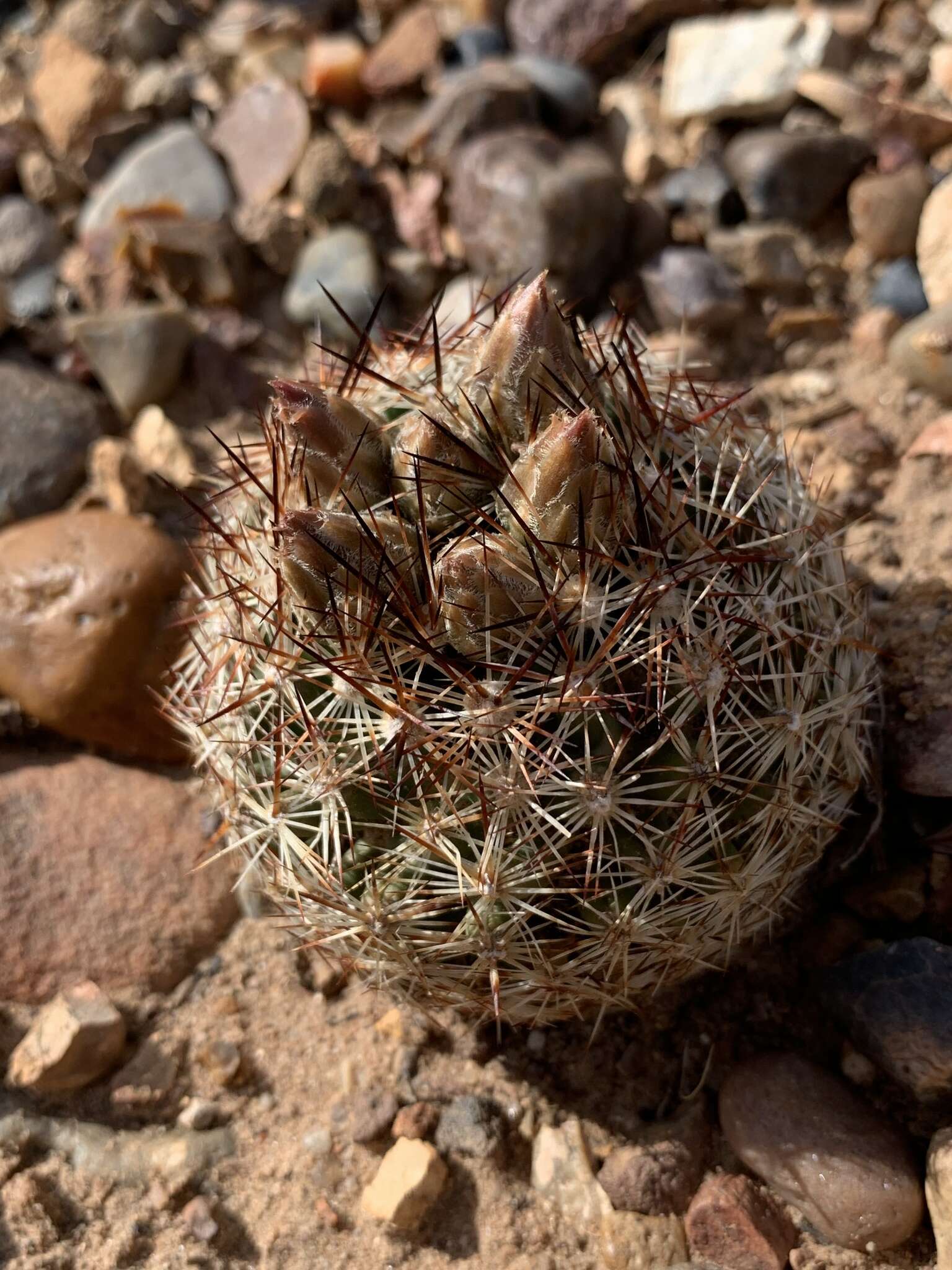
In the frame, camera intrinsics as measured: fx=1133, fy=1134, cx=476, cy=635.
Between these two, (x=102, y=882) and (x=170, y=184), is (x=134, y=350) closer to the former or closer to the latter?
(x=170, y=184)

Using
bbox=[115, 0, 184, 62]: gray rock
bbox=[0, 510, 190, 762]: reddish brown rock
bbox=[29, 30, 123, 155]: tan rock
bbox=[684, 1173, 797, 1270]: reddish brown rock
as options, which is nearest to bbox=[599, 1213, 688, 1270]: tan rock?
bbox=[684, 1173, 797, 1270]: reddish brown rock

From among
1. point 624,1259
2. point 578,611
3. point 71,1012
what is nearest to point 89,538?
point 71,1012

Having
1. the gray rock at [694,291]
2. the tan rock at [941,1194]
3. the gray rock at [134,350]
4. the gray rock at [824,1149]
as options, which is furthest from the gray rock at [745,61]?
the tan rock at [941,1194]

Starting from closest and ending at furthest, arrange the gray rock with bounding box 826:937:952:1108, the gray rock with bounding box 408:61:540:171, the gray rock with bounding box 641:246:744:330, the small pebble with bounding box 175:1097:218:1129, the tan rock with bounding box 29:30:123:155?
the gray rock with bounding box 826:937:952:1108
the small pebble with bounding box 175:1097:218:1129
the gray rock with bounding box 641:246:744:330
the gray rock with bounding box 408:61:540:171
the tan rock with bounding box 29:30:123:155

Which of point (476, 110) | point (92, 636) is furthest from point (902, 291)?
point (92, 636)

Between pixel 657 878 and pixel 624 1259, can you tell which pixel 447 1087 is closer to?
pixel 624 1259

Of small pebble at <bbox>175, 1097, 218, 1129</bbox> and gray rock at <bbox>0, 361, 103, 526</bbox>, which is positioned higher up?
gray rock at <bbox>0, 361, 103, 526</bbox>

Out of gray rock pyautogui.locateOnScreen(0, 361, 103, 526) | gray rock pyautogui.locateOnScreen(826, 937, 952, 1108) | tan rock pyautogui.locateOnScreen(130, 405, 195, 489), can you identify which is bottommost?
gray rock pyautogui.locateOnScreen(826, 937, 952, 1108)

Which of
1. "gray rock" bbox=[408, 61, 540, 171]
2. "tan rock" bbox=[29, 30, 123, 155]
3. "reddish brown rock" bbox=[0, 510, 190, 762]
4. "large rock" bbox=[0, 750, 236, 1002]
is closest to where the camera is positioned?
"large rock" bbox=[0, 750, 236, 1002]

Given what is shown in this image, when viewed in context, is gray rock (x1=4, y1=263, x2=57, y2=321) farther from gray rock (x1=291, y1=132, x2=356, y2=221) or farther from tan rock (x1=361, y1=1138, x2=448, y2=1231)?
tan rock (x1=361, y1=1138, x2=448, y2=1231)
